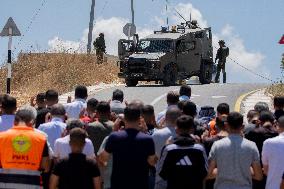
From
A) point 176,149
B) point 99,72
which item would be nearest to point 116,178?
point 176,149

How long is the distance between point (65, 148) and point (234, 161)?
2030 mm

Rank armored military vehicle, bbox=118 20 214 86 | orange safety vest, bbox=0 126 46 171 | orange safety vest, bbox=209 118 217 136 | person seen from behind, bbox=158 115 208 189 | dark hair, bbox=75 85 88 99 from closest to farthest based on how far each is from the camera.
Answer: person seen from behind, bbox=158 115 208 189 → orange safety vest, bbox=0 126 46 171 → orange safety vest, bbox=209 118 217 136 → dark hair, bbox=75 85 88 99 → armored military vehicle, bbox=118 20 214 86

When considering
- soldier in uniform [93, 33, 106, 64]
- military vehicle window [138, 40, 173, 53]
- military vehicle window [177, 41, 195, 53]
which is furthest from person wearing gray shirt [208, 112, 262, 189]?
soldier in uniform [93, 33, 106, 64]

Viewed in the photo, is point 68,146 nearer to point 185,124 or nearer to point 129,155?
point 129,155

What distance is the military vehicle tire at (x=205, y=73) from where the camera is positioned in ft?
116

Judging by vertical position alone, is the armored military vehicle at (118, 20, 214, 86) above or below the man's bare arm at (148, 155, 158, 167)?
above

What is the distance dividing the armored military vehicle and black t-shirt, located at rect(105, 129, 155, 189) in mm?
23054

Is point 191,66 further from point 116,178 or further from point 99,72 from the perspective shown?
point 116,178

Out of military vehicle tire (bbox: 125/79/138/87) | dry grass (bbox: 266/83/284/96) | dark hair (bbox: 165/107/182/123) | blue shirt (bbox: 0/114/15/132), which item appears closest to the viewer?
dark hair (bbox: 165/107/182/123)

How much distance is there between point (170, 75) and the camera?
108 feet

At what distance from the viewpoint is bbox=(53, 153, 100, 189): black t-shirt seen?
8.25 metres

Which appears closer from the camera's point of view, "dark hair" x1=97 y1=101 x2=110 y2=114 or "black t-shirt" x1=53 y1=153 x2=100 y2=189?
"black t-shirt" x1=53 y1=153 x2=100 y2=189

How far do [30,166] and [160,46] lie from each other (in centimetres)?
2418

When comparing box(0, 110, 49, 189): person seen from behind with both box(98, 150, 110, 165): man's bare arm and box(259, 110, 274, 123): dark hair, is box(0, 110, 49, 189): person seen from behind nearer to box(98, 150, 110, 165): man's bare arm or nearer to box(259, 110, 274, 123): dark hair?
box(98, 150, 110, 165): man's bare arm
